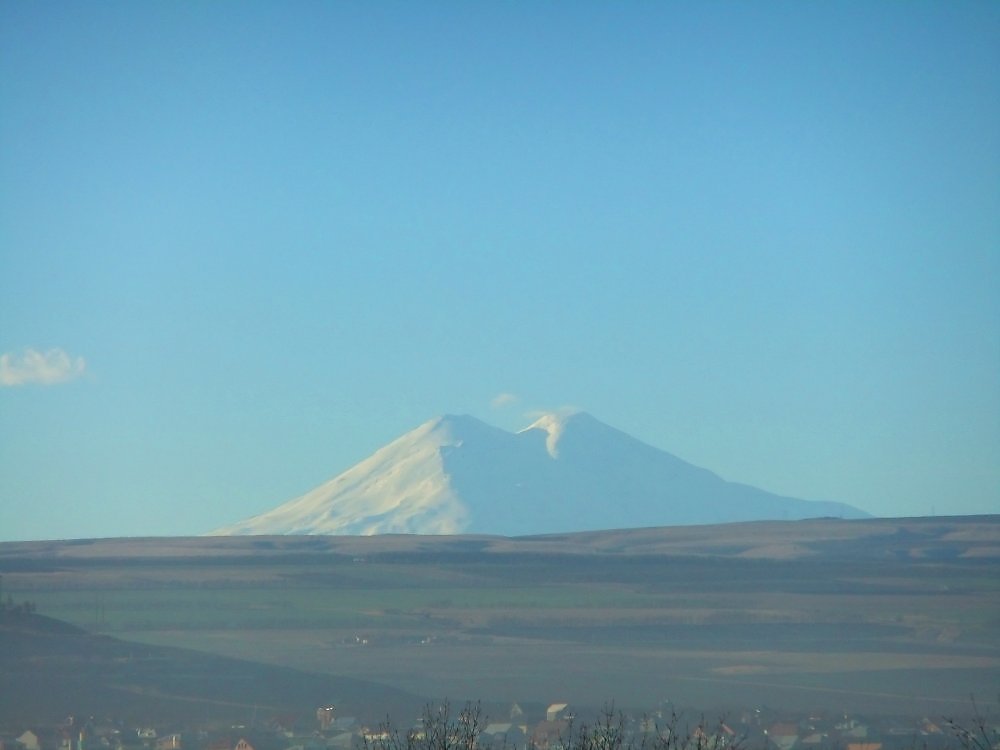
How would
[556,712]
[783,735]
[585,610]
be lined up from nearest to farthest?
[783,735] → [556,712] → [585,610]

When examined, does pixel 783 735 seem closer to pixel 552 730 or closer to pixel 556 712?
pixel 552 730

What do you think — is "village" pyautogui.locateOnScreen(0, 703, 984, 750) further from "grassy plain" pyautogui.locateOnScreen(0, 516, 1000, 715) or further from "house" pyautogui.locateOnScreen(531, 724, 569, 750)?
"grassy plain" pyautogui.locateOnScreen(0, 516, 1000, 715)

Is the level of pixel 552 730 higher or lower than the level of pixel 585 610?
lower

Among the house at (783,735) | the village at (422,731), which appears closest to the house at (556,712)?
the village at (422,731)

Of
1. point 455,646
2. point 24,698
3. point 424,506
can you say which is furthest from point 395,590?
point 424,506

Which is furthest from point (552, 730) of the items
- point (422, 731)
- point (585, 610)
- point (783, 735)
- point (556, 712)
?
point (585, 610)

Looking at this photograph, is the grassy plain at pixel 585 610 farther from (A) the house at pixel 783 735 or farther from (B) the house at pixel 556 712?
(A) the house at pixel 783 735

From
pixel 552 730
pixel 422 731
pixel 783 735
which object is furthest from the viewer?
pixel 422 731

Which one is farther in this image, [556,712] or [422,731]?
[556,712]

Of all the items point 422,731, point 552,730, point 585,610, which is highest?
point 585,610

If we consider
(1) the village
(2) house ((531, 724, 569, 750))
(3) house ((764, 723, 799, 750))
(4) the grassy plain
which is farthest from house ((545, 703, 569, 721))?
(3) house ((764, 723, 799, 750))
